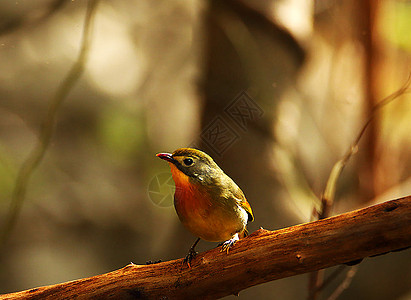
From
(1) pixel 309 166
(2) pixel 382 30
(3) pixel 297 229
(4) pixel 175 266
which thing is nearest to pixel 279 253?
(3) pixel 297 229

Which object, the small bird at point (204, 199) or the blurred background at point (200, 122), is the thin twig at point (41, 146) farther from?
the small bird at point (204, 199)

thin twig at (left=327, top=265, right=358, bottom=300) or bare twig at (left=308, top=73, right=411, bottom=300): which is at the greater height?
bare twig at (left=308, top=73, right=411, bottom=300)

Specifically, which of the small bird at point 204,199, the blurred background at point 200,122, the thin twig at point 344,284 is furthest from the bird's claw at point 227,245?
the thin twig at point 344,284

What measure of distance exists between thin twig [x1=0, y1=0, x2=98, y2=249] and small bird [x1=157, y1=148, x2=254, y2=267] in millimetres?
1716

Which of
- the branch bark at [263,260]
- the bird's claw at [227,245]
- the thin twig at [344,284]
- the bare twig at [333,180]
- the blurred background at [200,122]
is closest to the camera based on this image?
the branch bark at [263,260]

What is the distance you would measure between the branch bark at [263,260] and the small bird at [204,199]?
0.70 ft

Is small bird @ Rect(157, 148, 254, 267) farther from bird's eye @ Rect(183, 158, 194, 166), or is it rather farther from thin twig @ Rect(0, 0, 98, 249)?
thin twig @ Rect(0, 0, 98, 249)

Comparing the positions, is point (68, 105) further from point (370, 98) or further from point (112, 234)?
point (370, 98)

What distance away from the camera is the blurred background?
3967 mm

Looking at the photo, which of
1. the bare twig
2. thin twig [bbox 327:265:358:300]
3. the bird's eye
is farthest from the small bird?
thin twig [bbox 327:265:358:300]

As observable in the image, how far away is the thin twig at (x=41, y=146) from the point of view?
379cm

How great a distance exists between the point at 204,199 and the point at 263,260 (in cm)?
56

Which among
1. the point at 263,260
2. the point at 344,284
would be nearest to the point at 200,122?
the point at 344,284

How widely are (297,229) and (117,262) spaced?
2.79 metres
